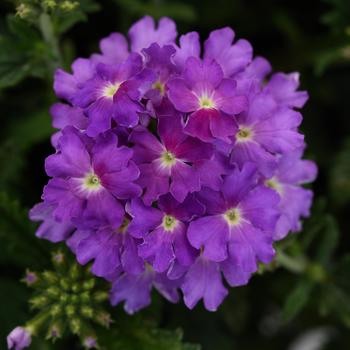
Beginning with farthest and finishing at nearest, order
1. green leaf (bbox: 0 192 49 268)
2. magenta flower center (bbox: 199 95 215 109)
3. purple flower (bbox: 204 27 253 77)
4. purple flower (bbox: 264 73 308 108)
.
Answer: green leaf (bbox: 0 192 49 268), purple flower (bbox: 264 73 308 108), purple flower (bbox: 204 27 253 77), magenta flower center (bbox: 199 95 215 109)

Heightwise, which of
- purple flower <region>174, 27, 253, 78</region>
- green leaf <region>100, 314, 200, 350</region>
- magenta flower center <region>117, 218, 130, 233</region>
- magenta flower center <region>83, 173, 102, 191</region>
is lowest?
green leaf <region>100, 314, 200, 350</region>

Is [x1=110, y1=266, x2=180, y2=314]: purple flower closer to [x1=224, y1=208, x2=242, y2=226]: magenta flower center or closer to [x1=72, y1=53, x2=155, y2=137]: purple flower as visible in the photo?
[x1=224, y1=208, x2=242, y2=226]: magenta flower center

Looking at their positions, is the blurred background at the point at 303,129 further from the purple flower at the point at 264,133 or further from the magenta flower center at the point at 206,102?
the magenta flower center at the point at 206,102

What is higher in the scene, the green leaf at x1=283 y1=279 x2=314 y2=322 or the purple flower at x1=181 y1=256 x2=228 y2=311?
the purple flower at x1=181 y1=256 x2=228 y2=311

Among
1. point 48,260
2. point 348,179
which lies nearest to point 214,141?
point 48,260

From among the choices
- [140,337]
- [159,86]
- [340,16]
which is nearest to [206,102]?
[159,86]

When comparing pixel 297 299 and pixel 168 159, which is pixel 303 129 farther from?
pixel 168 159

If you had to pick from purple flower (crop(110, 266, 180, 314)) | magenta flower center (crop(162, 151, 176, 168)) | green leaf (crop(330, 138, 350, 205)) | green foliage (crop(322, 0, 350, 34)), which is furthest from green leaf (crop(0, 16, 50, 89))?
green leaf (crop(330, 138, 350, 205))
